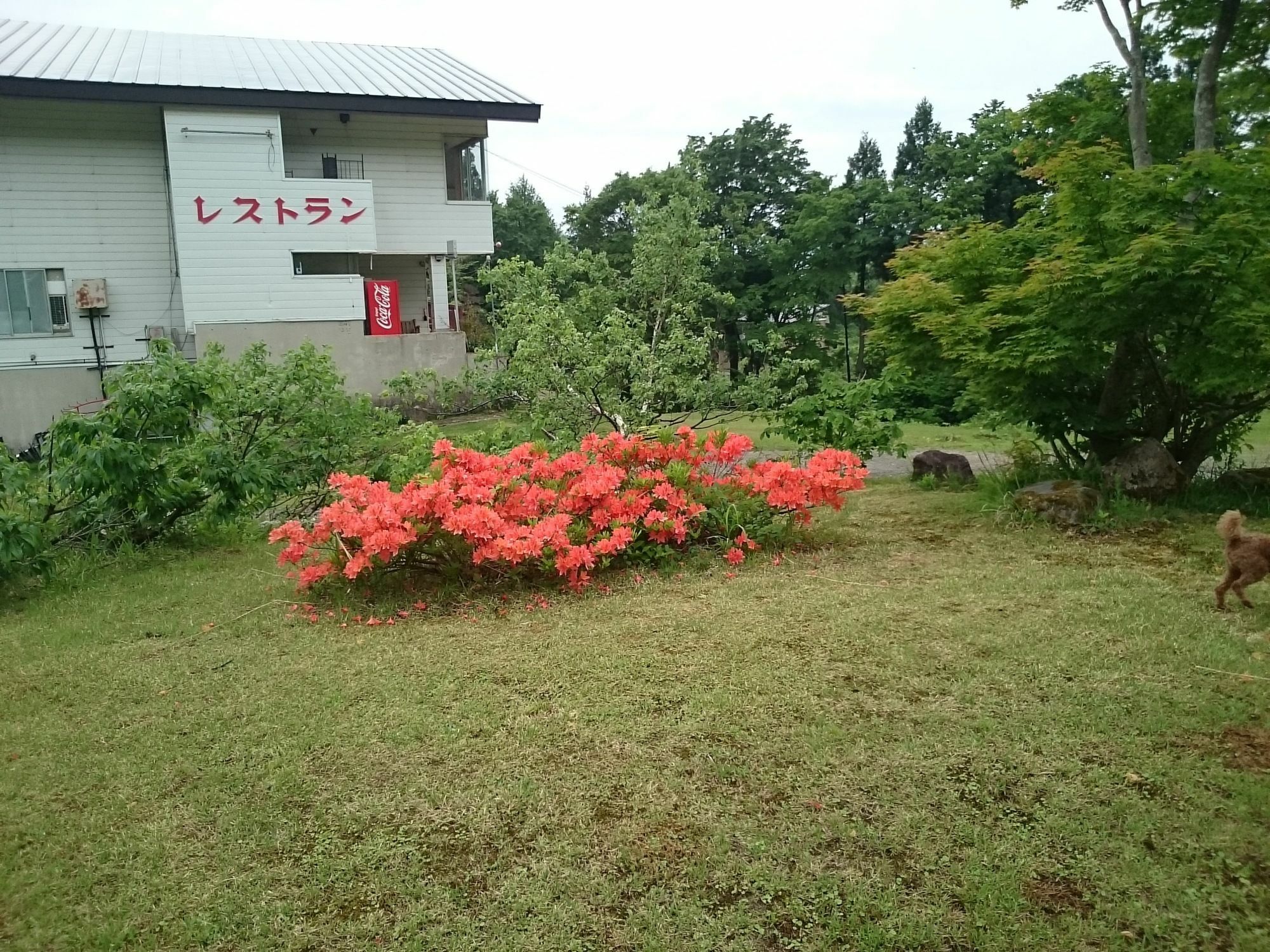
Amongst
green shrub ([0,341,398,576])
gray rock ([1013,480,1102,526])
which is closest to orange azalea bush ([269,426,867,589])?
green shrub ([0,341,398,576])

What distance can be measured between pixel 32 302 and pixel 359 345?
4834 mm

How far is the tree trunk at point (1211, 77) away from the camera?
21.0 feet

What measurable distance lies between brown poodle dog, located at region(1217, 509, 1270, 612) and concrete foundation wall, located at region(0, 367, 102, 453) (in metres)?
14.7

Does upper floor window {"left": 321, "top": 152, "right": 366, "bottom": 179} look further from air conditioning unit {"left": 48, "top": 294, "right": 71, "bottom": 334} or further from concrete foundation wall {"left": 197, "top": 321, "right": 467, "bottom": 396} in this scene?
air conditioning unit {"left": 48, "top": 294, "right": 71, "bottom": 334}

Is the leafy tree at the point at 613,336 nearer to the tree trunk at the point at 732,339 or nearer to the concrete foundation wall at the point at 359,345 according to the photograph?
the concrete foundation wall at the point at 359,345

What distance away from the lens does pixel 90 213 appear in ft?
46.8

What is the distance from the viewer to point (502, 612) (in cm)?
443

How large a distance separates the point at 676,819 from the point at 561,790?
0.38 metres

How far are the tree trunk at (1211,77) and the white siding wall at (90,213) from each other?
14.3 m

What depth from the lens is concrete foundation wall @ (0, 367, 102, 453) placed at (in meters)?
13.7

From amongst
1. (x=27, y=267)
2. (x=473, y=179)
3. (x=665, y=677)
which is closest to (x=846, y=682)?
(x=665, y=677)

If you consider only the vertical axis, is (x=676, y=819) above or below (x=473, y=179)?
below

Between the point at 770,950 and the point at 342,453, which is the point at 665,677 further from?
the point at 342,453

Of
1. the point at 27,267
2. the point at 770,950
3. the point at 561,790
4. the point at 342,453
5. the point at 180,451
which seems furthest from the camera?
the point at 27,267
